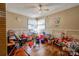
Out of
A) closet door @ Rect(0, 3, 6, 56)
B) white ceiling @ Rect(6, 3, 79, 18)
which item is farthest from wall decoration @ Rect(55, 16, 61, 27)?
closet door @ Rect(0, 3, 6, 56)

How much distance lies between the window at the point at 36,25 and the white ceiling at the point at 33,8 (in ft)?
0.20

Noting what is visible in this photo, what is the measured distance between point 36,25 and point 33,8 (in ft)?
0.67

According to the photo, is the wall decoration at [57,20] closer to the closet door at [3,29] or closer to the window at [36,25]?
the window at [36,25]

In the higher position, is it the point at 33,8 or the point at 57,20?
the point at 33,8

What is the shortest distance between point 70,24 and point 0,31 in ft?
2.71

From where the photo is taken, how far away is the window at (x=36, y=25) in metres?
1.56

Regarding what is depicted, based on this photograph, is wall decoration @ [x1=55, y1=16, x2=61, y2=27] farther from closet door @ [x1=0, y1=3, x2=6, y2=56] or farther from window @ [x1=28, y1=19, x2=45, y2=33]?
closet door @ [x1=0, y1=3, x2=6, y2=56]

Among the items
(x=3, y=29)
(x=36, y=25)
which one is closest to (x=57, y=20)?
(x=36, y=25)

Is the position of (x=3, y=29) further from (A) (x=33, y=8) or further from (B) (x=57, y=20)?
(B) (x=57, y=20)

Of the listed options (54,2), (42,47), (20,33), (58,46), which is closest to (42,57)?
(42,47)

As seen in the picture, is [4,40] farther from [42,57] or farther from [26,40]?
[42,57]

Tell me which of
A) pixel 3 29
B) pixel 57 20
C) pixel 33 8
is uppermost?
pixel 33 8

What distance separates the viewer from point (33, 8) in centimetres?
155

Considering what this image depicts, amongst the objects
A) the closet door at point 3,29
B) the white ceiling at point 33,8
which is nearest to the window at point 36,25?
the white ceiling at point 33,8
